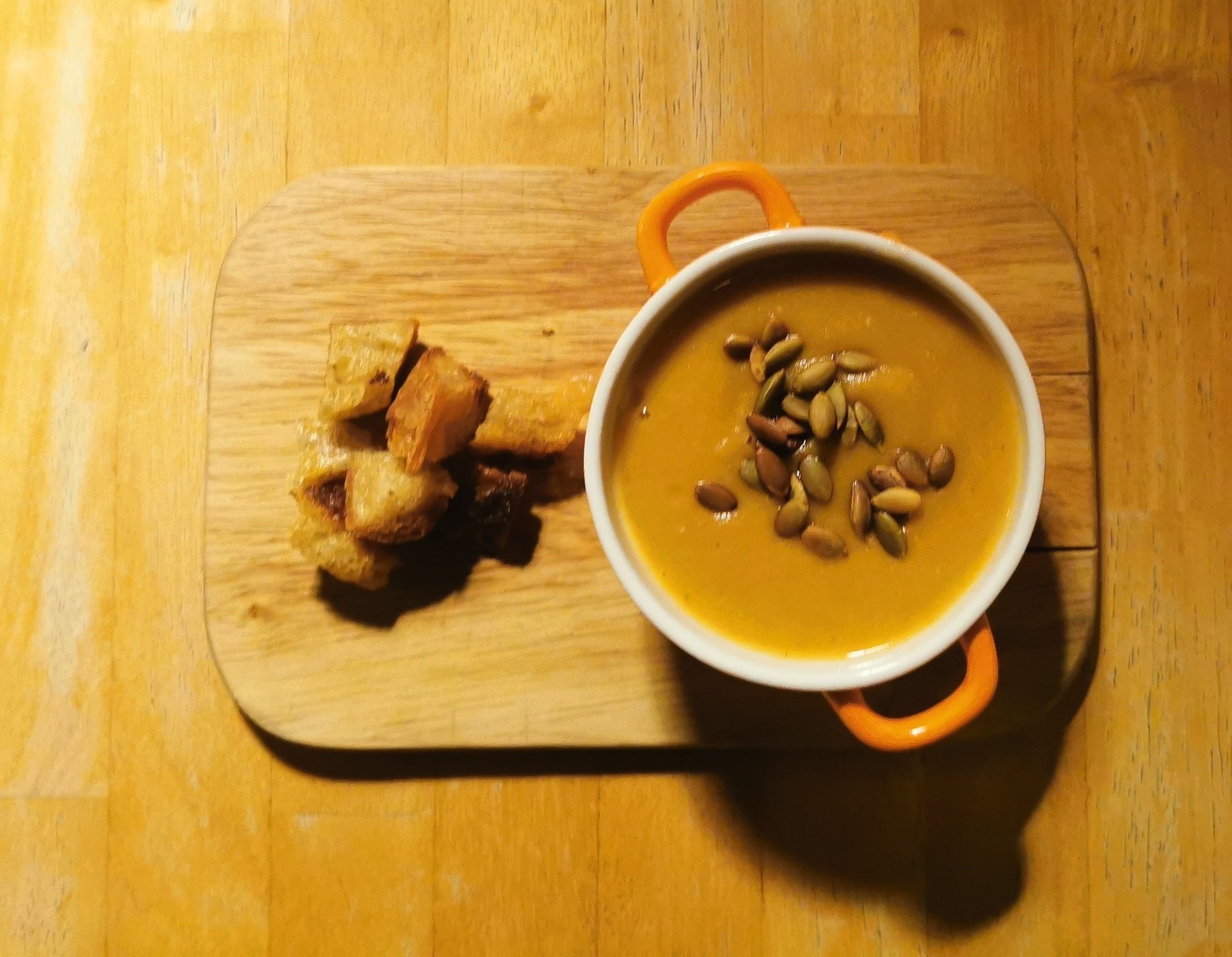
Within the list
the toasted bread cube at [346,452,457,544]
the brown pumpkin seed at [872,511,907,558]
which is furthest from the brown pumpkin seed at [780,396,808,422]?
the toasted bread cube at [346,452,457,544]

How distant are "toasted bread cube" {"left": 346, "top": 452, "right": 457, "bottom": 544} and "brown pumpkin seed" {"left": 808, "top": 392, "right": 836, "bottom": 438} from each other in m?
0.38

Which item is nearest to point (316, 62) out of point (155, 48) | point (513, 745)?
point (155, 48)

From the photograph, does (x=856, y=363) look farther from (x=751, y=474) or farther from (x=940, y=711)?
(x=940, y=711)

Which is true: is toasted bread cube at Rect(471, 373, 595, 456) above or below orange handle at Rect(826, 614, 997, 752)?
above

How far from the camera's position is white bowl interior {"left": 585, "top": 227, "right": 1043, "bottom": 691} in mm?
858

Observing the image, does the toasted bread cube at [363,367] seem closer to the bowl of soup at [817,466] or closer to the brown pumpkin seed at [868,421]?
the bowl of soup at [817,466]

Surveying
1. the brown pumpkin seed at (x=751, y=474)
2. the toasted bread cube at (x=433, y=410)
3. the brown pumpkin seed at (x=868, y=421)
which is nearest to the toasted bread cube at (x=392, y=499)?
the toasted bread cube at (x=433, y=410)

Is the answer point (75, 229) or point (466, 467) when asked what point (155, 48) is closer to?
point (75, 229)

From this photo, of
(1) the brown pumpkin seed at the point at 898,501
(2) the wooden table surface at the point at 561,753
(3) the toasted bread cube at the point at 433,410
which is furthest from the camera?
(2) the wooden table surface at the point at 561,753

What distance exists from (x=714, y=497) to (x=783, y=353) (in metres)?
0.14

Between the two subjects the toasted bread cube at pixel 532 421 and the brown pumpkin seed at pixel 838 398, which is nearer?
the brown pumpkin seed at pixel 838 398

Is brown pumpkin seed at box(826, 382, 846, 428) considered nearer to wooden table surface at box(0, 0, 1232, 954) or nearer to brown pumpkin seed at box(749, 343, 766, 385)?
brown pumpkin seed at box(749, 343, 766, 385)

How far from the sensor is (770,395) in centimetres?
86

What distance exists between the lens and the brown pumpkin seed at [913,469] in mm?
863
